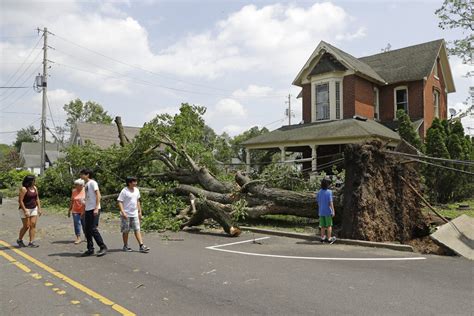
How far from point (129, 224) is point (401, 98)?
19930mm

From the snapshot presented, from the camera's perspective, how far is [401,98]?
23281 millimetres

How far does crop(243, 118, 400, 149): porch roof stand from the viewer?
18250mm

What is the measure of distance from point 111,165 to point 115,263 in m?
9.51

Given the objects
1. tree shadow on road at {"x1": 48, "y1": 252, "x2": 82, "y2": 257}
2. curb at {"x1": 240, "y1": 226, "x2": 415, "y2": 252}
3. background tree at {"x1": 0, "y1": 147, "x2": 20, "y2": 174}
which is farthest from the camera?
background tree at {"x1": 0, "y1": 147, "x2": 20, "y2": 174}

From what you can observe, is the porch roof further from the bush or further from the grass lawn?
the grass lawn

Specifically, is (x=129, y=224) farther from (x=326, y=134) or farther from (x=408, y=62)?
(x=408, y=62)

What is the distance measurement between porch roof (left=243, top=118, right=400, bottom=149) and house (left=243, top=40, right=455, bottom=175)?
0.06 metres

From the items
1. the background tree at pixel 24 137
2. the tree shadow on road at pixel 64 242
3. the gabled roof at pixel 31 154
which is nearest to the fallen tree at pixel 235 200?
the tree shadow on road at pixel 64 242

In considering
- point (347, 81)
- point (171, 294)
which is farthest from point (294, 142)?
point (171, 294)

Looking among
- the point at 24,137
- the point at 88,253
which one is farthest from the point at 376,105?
the point at 24,137

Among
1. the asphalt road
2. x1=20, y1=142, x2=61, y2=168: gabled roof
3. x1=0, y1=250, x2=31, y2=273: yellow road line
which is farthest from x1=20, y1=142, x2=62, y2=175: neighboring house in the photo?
the asphalt road

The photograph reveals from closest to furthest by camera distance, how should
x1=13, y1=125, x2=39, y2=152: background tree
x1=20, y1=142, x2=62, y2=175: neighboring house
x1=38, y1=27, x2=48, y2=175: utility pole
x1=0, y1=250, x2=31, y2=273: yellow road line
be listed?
x1=0, y1=250, x2=31, y2=273: yellow road line, x1=38, y1=27, x2=48, y2=175: utility pole, x1=20, y1=142, x2=62, y2=175: neighboring house, x1=13, y1=125, x2=39, y2=152: background tree

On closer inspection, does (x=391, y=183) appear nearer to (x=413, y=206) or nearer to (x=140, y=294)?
(x=413, y=206)

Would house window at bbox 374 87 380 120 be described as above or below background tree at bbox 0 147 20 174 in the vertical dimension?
above
